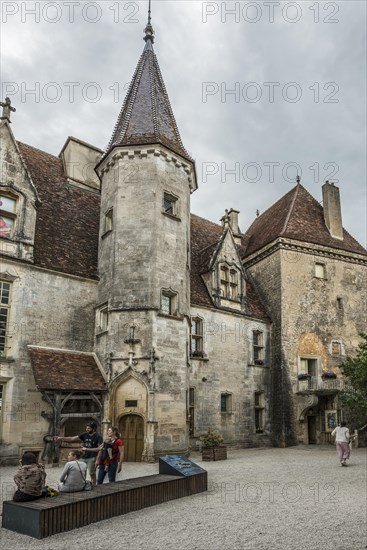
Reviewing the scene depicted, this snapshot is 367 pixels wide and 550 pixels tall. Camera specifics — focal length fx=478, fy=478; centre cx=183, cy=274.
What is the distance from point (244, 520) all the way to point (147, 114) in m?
17.1

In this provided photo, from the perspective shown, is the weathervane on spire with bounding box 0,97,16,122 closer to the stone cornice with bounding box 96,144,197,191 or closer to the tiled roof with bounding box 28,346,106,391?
the stone cornice with bounding box 96,144,197,191

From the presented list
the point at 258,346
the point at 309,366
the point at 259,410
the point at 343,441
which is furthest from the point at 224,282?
the point at 343,441

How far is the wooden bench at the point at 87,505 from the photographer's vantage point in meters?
6.90

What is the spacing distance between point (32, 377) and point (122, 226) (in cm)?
660

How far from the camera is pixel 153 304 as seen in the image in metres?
17.7

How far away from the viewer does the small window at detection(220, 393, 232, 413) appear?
867 inches

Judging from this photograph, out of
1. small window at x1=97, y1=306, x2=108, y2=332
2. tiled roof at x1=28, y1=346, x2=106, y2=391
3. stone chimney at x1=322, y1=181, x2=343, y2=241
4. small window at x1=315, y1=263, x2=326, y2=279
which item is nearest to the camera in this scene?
tiled roof at x1=28, y1=346, x2=106, y2=391

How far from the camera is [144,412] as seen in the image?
54.5ft

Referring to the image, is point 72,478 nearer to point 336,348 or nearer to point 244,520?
point 244,520

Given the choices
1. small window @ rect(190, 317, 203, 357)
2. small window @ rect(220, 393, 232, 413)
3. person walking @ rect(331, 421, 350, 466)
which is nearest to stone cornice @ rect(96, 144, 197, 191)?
small window @ rect(190, 317, 203, 357)

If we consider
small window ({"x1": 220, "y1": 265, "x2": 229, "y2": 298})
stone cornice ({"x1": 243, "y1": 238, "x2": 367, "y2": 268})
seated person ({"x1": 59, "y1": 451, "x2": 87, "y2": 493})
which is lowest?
seated person ({"x1": 59, "y1": 451, "x2": 87, "y2": 493})

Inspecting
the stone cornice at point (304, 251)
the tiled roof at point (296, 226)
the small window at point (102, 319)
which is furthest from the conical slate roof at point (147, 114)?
the tiled roof at point (296, 226)

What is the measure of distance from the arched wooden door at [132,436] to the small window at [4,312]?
4.79m

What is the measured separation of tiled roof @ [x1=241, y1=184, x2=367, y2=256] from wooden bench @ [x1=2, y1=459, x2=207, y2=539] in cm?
1804
